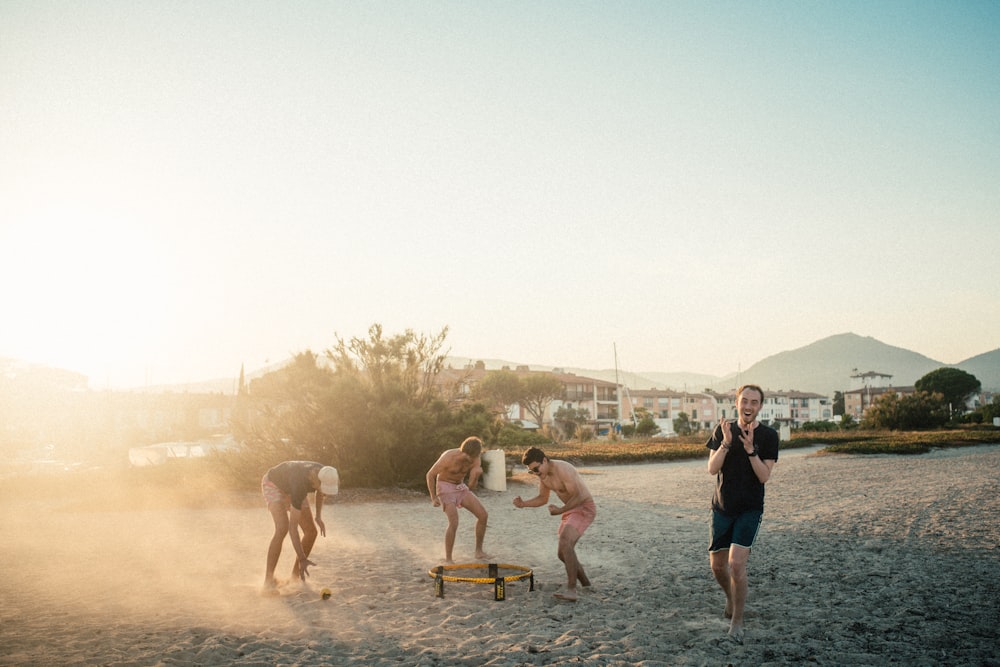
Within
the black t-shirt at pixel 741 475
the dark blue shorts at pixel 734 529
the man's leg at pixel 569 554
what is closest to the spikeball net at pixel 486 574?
the man's leg at pixel 569 554

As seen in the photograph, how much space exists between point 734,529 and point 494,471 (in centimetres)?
1401

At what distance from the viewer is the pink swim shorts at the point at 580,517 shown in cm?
768

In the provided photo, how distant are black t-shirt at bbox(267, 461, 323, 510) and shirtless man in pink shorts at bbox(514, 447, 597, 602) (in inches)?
94.0

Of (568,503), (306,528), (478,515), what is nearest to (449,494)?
(478,515)

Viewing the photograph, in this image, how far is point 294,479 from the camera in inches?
310

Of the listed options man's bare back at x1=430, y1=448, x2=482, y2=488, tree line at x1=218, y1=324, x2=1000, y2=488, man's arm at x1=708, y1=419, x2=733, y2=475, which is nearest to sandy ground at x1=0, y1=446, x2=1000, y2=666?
man's bare back at x1=430, y1=448, x2=482, y2=488

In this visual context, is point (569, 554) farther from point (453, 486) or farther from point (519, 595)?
point (453, 486)

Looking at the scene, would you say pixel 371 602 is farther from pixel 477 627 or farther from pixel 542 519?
pixel 542 519

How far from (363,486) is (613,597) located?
40.7ft

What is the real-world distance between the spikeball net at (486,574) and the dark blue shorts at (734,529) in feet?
7.68

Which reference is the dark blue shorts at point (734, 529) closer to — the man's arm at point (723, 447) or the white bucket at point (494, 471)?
the man's arm at point (723, 447)

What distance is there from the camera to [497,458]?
19.8 m

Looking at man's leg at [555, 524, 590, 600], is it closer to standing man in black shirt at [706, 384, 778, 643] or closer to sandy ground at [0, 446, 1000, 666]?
sandy ground at [0, 446, 1000, 666]

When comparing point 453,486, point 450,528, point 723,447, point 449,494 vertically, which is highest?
point 723,447
